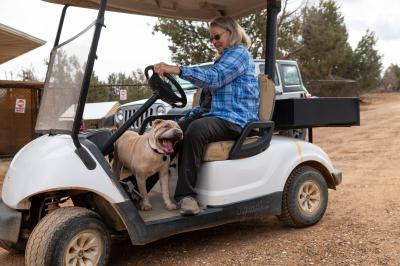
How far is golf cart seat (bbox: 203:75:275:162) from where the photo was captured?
3.97 m

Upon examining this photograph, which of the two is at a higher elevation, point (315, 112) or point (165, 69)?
point (165, 69)

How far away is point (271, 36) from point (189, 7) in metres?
0.89

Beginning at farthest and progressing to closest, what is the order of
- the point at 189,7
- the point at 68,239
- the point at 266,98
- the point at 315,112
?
the point at 189,7 → the point at 315,112 → the point at 266,98 → the point at 68,239

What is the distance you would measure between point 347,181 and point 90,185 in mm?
4575

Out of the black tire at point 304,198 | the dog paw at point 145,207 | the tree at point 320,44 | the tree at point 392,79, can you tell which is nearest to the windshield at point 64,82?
the dog paw at point 145,207

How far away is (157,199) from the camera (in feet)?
13.9

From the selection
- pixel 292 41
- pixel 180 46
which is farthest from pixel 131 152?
pixel 292 41

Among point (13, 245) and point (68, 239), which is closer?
point (68, 239)

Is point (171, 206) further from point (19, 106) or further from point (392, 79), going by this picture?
point (392, 79)

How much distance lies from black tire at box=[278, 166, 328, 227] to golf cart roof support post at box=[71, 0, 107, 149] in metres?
2.04

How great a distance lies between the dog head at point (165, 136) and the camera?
3721 mm

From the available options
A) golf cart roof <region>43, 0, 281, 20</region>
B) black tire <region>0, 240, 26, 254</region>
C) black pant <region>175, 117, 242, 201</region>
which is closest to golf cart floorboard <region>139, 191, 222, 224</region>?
black pant <region>175, 117, 242, 201</region>

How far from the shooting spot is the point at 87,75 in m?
3.38

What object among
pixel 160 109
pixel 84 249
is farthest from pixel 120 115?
pixel 84 249
